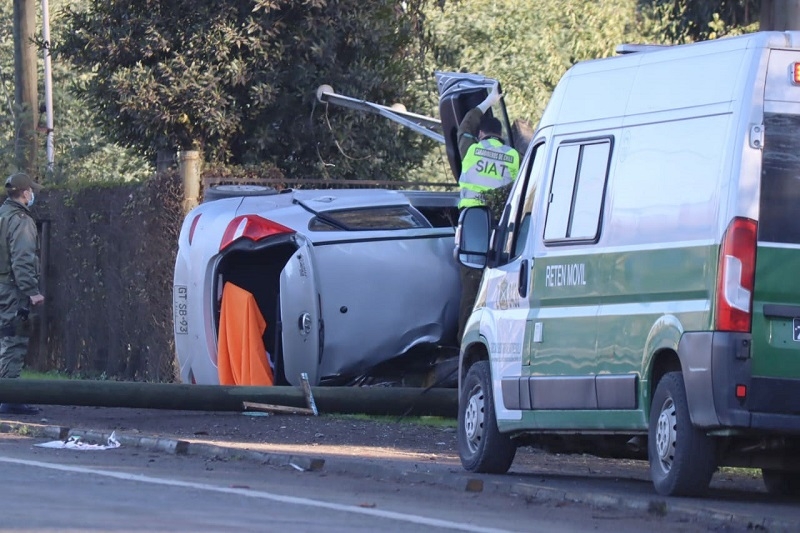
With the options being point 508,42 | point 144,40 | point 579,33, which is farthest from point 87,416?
point 579,33

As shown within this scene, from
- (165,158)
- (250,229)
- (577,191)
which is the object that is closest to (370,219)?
(250,229)

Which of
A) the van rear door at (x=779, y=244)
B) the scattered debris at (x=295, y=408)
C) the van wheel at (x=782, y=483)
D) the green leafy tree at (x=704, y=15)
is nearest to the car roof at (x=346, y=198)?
the scattered debris at (x=295, y=408)

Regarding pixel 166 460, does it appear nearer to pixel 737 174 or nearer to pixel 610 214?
pixel 610 214

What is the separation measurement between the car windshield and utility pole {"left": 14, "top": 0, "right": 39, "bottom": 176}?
1084 centimetres

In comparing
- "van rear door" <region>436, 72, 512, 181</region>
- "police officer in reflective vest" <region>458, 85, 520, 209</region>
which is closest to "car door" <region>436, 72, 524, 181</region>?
"van rear door" <region>436, 72, 512, 181</region>

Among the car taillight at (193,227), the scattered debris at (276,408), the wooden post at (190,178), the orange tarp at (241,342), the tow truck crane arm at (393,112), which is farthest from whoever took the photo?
the tow truck crane arm at (393,112)

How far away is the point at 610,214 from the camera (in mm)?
8375

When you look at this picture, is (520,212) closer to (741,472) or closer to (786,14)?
(741,472)

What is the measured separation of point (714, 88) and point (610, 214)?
969 millimetres

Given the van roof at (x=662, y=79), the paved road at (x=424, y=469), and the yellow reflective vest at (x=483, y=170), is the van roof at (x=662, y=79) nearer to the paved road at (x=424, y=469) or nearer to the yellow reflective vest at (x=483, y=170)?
the paved road at (x=424, y=469)

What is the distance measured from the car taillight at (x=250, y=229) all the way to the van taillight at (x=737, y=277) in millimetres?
6468

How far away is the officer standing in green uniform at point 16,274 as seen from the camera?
14.1 metres

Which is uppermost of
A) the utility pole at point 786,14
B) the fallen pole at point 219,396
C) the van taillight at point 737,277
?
the utility pole at point 786,14

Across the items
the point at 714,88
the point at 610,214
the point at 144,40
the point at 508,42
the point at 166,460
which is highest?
the point at 508,42
